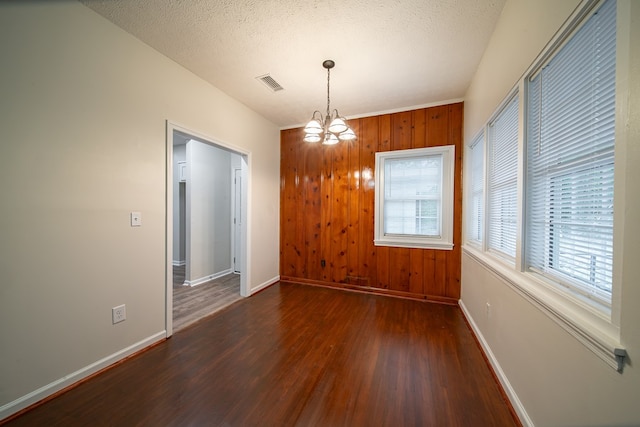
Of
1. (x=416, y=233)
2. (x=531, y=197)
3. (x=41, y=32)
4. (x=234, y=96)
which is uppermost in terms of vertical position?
(x=234, y=96)

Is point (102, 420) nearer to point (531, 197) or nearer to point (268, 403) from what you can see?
point (268, 403)

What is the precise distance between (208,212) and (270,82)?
256cm

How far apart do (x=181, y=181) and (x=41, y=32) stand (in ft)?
12.4

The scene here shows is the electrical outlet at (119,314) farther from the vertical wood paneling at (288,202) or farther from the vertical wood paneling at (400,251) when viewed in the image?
the vertical wood paneling at (400,251)

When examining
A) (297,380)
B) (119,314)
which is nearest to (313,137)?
(297,380)

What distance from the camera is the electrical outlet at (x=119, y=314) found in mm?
1856

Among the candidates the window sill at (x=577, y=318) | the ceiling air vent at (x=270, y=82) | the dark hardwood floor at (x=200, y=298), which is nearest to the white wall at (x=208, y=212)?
the dark hardwood floor at (x=200, y=298)

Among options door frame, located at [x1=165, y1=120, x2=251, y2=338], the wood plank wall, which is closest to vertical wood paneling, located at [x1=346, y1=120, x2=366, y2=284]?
the wood plank wall

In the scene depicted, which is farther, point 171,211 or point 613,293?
point 171,211

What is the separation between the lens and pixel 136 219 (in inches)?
78.7

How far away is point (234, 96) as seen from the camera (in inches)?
119

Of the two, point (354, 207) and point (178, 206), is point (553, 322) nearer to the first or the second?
point (354, 207)

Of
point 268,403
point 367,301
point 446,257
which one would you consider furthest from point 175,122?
point 446,257

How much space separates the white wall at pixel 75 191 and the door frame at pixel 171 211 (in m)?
0.05
